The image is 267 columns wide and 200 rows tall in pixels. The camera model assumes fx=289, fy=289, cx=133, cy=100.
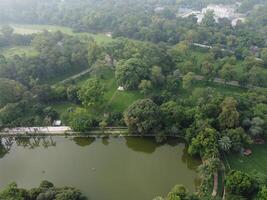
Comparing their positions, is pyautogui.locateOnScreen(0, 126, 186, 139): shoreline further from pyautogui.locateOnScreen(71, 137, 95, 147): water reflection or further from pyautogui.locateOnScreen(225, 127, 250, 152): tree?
pyautogui.locateOnScreen(225, 127, 250, 152): tree

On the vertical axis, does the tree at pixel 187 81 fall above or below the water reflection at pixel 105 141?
above

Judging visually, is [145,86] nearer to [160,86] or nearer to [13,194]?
[160,86]

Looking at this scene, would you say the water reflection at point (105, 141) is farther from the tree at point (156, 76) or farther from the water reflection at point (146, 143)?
the tree at point (156, 76)

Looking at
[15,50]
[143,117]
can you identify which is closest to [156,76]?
[143,117]

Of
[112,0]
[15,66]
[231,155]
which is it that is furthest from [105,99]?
[112,0]

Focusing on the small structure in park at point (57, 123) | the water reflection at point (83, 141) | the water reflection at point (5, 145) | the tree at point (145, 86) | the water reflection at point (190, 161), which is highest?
the tree at point (145, 86)

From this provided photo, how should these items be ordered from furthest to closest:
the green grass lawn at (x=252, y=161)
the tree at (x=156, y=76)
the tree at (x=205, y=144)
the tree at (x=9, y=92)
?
the tree at (x=156, y=76), the tree at (x=9, y=92), the green grass lawn at (x=252, y=161), the tree at (x=205, y=144)

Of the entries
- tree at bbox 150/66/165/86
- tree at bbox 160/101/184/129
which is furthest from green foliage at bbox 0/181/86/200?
tree at bbox 150/66/165/86

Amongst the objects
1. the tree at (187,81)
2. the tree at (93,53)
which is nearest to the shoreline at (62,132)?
the tree at (187,81)

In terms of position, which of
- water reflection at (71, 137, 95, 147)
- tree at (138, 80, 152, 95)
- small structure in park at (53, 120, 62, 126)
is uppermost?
tree at (138, 80, 152, 95)
